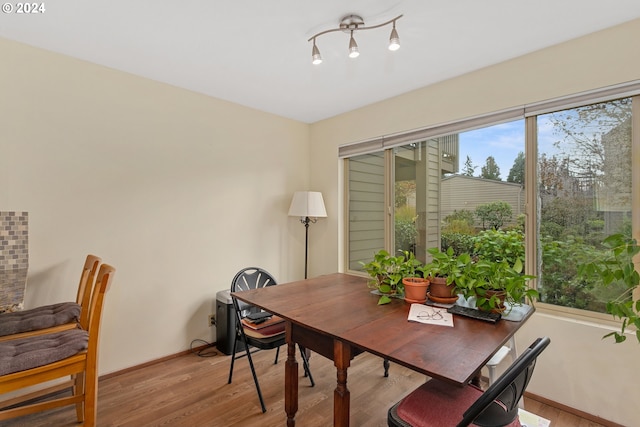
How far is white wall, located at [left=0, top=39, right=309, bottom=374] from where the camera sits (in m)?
2.10

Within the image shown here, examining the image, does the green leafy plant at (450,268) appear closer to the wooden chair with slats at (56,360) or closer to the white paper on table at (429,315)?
the white paper on table at (429,315)

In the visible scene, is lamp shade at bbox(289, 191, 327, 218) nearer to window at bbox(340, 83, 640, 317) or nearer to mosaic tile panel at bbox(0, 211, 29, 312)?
window at bbox(340, 83, 640, 317)

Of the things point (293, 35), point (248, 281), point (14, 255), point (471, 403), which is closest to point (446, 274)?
point (471, 403)

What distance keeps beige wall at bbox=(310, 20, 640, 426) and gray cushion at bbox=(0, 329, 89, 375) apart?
108 inches

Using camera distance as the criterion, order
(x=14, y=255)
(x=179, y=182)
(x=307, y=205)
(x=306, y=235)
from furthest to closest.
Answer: (x=306, y=235) < (x=307, y=205) < (x=179, y=182) < (x=14, y=255)

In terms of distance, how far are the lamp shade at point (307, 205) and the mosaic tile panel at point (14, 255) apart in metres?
2.06

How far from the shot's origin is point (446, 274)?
166 centimetres

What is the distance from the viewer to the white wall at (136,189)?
210 cm

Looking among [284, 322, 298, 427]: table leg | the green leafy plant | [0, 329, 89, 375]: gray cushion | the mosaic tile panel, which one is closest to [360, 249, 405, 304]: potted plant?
the green leafy plant

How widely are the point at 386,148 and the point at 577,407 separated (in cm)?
236

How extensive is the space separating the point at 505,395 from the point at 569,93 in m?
1.95

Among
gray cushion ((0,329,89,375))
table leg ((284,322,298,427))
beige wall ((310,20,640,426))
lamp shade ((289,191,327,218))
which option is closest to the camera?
gray cushion ((0,329,89,375))

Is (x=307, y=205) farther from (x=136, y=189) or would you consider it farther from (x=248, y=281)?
(x=136, y=189)

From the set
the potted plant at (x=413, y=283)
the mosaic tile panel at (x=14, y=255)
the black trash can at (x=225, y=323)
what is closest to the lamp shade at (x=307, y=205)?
the black trash can at (x=225, y=323)
